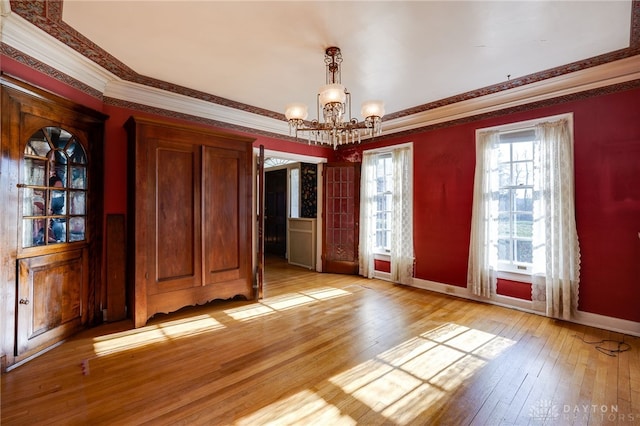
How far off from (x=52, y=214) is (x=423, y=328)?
13.4 feet

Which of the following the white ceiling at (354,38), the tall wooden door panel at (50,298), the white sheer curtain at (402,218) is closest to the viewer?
the white ceiling at (354,38)

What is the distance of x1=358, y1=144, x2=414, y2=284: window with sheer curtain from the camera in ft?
16.1

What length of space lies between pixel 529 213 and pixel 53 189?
219 inches

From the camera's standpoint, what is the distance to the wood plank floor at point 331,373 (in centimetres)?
185

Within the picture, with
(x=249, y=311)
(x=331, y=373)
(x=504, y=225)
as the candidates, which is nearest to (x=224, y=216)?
(x=249, y=311)

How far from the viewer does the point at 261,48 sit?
108 inches

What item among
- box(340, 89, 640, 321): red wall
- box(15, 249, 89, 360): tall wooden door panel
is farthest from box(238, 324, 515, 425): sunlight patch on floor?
box(15, 249, 89, 360): tall wooden door panel

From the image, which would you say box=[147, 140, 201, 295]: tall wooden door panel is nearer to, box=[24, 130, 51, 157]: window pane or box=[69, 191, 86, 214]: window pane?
box=[69, 191, 86, 214]: window pane

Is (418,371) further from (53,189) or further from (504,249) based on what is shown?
(53,189)

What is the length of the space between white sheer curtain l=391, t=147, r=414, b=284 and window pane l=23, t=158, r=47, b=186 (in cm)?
467

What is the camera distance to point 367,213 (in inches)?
216

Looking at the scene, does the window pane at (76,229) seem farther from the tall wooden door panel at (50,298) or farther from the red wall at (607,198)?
the red wall at (607,198)

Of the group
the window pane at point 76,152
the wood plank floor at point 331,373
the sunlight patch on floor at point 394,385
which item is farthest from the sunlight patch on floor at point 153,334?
the window pane at point 76,152

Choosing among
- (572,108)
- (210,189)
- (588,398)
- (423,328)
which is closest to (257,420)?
(423,328)
